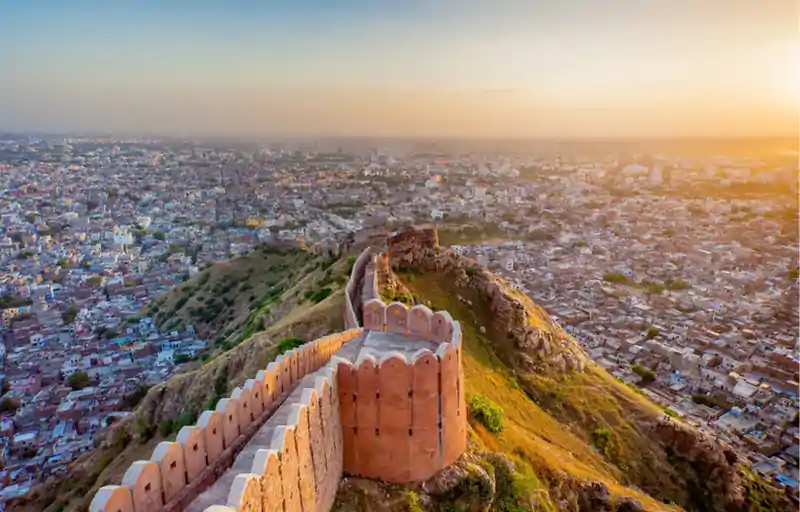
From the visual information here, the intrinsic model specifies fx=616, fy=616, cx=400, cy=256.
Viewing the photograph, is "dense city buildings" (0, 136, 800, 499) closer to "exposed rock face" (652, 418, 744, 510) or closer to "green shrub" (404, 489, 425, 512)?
"exposed rock face" (652, 418, 744, 510)

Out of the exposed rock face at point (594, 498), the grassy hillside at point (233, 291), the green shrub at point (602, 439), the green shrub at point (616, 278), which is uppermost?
the exposed rock face at point (594, 498)

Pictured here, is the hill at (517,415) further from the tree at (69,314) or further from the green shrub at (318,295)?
the tree at (69,314)

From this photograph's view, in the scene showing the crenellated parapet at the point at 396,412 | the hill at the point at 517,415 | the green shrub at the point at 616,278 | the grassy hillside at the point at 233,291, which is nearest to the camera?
the crenellated parapet at the point at 396,412

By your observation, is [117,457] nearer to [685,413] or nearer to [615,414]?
[615,414]

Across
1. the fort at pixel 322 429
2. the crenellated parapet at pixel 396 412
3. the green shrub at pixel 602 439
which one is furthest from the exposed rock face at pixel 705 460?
the crenellated parapet at pixel 396 412

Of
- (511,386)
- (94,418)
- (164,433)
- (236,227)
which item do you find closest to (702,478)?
(511,386)
